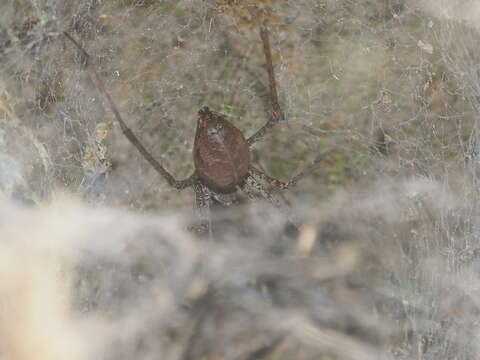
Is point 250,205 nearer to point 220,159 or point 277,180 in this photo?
point 277,180

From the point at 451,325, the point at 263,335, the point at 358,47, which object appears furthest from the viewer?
the point at 263,335

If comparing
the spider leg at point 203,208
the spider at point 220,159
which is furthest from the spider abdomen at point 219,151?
the spider leg at point 203,208

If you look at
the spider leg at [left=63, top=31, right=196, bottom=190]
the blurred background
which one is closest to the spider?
the spider leg at [left=63, top=31, right=196, bottom=190]

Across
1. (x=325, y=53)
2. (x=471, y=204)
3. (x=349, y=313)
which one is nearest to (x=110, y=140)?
(x=325, y=53)

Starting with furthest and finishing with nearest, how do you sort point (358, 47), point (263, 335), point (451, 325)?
point (263, 335)
point (358, 47)
point (451, 325)

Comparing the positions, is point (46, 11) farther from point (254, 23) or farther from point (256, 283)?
point (256, 283)

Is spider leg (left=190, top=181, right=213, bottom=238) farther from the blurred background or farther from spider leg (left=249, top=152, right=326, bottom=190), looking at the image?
spider leg (left=249, top=152, right=326, bottom=190)

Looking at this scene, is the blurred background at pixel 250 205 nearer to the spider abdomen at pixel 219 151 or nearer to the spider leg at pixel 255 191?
the spider leg at pixel 255 191

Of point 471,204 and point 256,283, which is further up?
point 471,204
